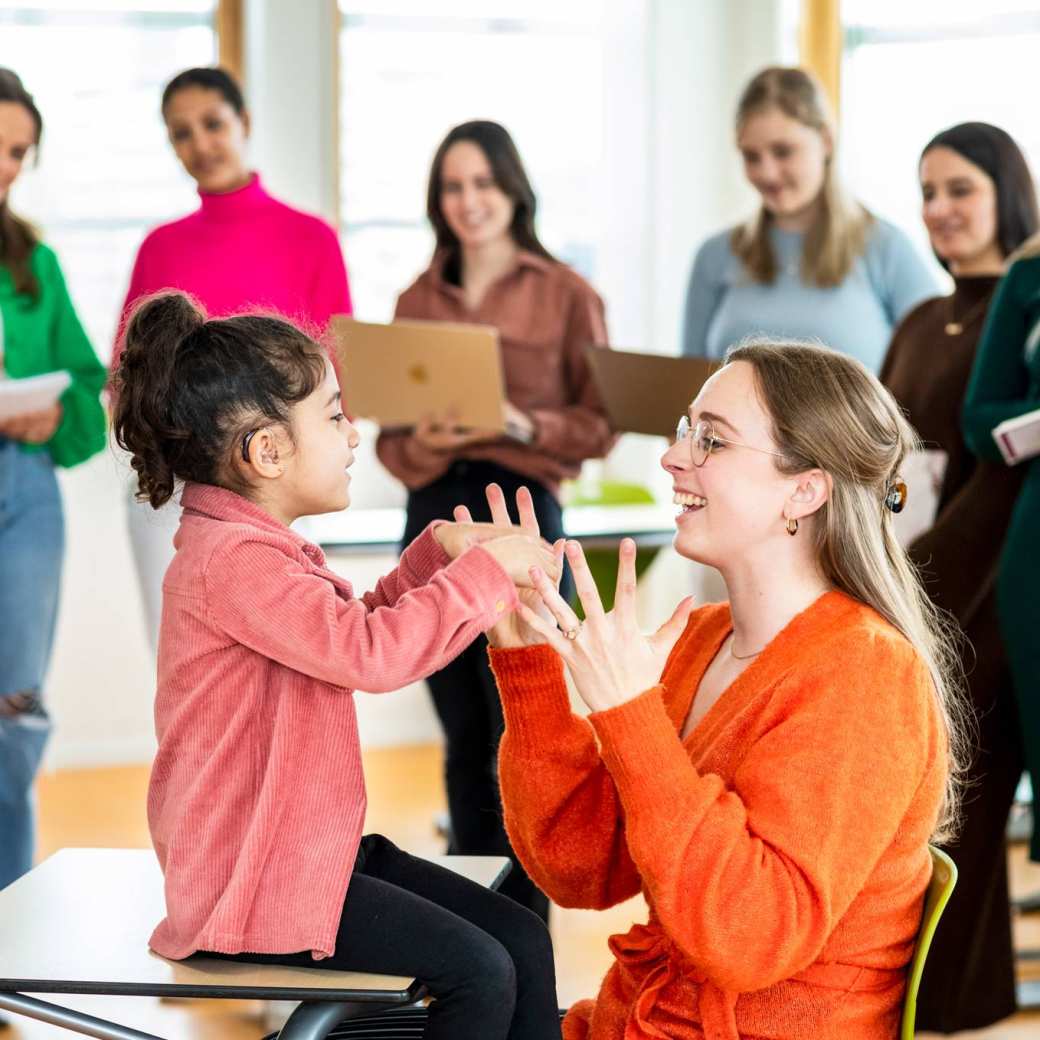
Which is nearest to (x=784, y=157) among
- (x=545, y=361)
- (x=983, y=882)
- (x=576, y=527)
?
(x=545, y=361)

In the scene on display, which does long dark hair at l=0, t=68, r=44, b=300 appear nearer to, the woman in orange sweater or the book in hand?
the woman in orange sweater

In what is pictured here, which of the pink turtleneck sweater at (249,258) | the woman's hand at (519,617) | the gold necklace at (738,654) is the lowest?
the gold necklace at (738,654)

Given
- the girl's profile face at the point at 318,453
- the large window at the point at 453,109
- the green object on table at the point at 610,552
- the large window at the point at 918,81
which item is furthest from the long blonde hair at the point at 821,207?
the girl's profile face at the point at 318,453

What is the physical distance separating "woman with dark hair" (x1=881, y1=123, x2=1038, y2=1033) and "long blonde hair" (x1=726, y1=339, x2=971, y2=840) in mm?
1196

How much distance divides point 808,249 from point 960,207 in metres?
0.58

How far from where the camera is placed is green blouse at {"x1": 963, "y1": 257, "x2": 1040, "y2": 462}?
2.77 meters

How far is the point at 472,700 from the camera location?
Answer: 3.26 m

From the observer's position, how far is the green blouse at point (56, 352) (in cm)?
321

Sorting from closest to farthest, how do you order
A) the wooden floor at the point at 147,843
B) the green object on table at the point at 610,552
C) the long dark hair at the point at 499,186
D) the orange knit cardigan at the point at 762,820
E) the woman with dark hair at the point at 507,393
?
the orange knit cardigan at the point at 762,820, the wooden floor at the point at 147,843, the woman with dark hair at the point at 507,393, the long dark hair at the point at 499,186, the green object on table at the point at 610,552

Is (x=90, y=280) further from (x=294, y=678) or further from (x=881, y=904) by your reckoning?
(x=881, y=904)

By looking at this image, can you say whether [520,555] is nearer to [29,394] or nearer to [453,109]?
[29,394]

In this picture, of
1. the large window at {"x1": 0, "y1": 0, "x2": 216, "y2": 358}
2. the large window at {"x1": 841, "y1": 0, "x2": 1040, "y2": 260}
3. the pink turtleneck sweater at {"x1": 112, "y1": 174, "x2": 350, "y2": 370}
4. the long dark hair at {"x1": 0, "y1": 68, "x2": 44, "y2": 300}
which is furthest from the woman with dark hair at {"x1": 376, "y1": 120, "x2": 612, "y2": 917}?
the large window at {"x1": 841, "y1": 0, "x2": 1040, "y2": 260}

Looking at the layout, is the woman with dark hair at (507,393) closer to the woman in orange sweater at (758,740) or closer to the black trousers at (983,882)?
the black trousers at (983,882)

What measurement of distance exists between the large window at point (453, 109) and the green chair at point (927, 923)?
3825 millimetres
